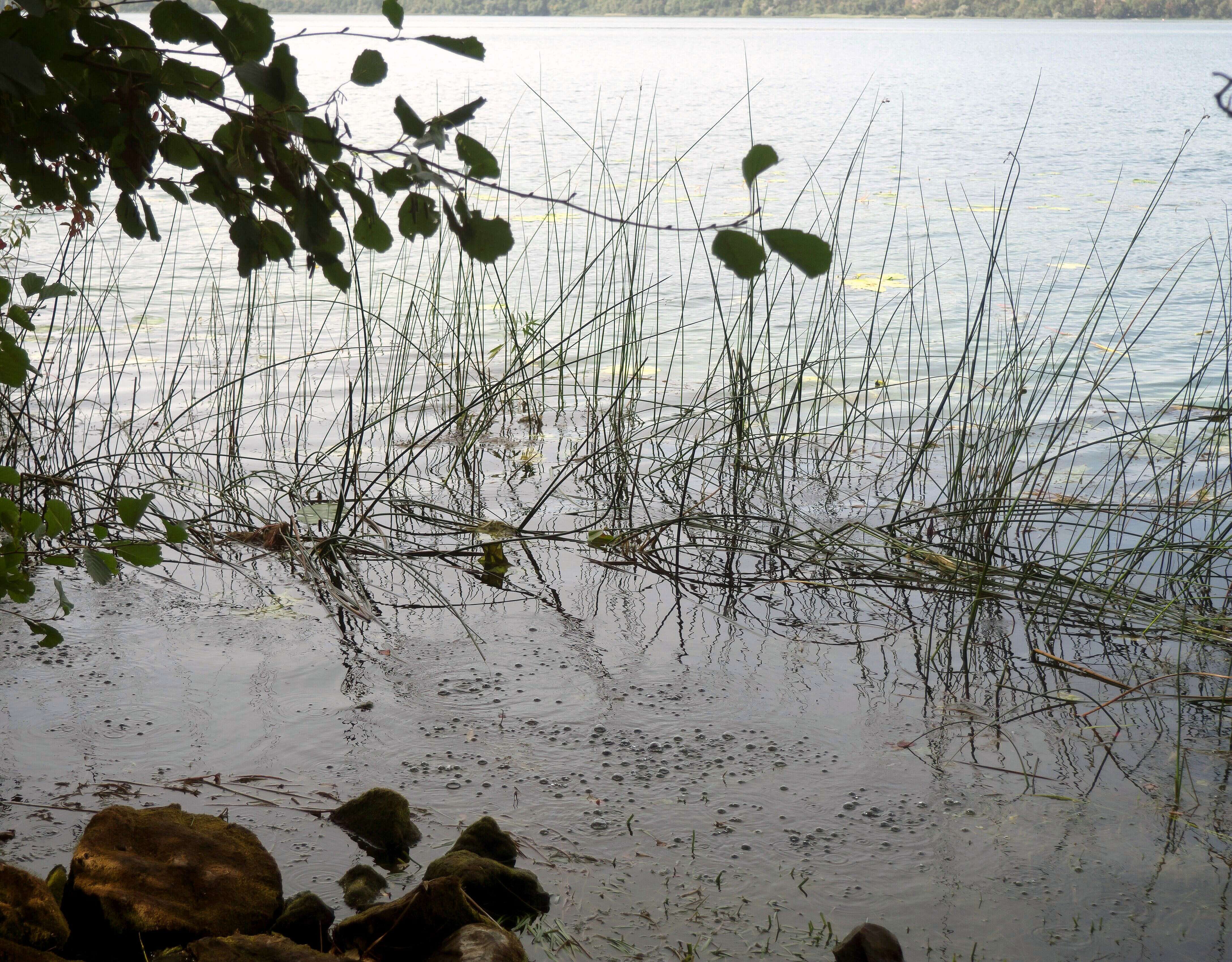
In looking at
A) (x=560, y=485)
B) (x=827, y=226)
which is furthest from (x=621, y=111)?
(x=560, y=485)

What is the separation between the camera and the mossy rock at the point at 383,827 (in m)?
1.37

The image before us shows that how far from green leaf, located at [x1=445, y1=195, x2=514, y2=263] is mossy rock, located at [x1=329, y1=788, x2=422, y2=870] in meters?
0.79

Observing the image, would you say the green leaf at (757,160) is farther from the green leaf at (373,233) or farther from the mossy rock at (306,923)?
the mossy rock at (306,923)

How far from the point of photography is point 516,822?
4.74 feet

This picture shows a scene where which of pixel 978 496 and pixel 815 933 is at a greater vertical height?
pixel 978 496

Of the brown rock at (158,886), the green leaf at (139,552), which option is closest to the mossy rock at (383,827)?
the brown rock at (158,886)

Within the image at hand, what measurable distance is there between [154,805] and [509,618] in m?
0.78

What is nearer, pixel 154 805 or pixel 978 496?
pixel 154 805

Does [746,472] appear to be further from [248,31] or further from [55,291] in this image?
[248,31]

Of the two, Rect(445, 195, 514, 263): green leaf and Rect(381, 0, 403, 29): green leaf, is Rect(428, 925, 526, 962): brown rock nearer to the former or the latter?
Rect(445, 195, 514, 263): green leaf

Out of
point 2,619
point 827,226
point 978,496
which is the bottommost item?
point 2,619

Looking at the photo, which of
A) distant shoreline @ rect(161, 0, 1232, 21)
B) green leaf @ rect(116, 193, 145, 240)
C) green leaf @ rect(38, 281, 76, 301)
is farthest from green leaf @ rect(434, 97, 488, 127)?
distant shoreline @ rect(161, 0, 1232, 21)

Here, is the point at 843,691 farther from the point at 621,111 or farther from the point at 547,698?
the point at 621,111

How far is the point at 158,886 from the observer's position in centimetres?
122
